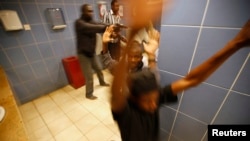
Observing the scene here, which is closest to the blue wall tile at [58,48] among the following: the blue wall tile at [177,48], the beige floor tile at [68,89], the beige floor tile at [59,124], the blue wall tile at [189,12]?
the beige floor tile at [68,89]

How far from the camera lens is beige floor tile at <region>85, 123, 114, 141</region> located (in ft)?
5.55

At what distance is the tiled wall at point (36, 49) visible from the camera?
6.84ft

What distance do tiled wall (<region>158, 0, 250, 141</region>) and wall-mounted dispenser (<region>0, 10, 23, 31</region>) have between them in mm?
2289

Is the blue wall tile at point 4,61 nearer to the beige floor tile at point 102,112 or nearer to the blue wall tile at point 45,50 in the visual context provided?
the blue wall tile at point 45,50

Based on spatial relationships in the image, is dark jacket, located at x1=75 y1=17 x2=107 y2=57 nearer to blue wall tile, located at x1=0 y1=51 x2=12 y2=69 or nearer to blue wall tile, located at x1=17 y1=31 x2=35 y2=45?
blue wall tile, located at x1=17 y1=31 x2=35 y2=45

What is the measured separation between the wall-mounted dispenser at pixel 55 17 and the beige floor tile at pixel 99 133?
1.96m

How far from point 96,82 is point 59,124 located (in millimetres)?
1195

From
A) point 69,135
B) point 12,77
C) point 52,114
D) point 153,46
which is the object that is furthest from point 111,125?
point 12,77

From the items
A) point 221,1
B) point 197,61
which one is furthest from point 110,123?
point 221,1

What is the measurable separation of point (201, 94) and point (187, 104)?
136mm

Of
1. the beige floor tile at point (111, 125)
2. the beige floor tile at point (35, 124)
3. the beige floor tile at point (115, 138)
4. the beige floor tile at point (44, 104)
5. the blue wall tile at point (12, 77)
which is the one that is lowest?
the beige floor tile at point (111, 125)

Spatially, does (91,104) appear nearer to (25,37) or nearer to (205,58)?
(25,37)

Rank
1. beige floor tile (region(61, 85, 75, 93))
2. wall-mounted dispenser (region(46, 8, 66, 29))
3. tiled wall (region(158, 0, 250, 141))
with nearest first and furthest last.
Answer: tiled wall (region(158, 0, 250, 141))
wall-mounted dispenser (region(46, 8, 66, 29))
beige floor tile (region(61, 85, 75, 93))

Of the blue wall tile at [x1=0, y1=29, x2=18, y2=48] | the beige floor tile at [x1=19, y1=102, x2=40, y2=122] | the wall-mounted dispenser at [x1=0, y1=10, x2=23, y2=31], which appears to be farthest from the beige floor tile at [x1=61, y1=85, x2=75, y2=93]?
the wall-mounted dispenser at [x1=0, y1=10, x2=23, y2=31]
